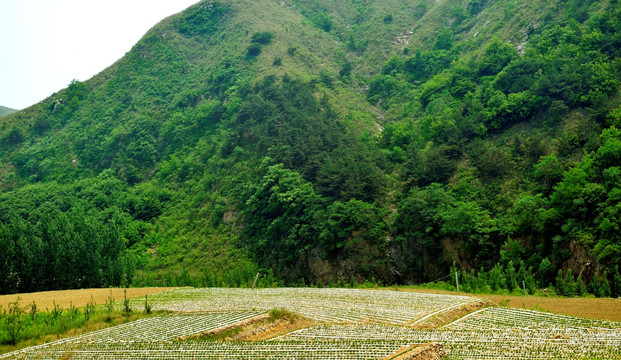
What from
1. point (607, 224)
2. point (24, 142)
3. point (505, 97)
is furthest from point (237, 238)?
point (24, 142)

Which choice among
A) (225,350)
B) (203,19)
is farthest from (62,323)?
(203,19)

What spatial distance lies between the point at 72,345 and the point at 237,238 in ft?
100

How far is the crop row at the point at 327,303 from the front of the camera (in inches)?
744

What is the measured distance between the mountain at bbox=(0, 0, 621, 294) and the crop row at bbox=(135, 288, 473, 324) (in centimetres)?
797

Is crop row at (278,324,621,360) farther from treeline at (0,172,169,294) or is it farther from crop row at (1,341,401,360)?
treeline at (0,172,169,294)

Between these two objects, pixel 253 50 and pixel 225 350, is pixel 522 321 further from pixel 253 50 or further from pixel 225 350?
pixel 253 50

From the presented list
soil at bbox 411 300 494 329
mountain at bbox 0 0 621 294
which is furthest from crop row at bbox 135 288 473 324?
mountain at bbox 0 0 621 294

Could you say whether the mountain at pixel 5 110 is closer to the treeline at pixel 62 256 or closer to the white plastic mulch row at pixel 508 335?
the treeline at pixel 62 256

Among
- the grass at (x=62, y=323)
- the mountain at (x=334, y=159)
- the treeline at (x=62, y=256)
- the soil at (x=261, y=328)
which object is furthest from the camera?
the treeline at (x=62, y=256)

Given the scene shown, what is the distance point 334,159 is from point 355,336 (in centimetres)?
3067

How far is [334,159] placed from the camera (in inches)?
1779

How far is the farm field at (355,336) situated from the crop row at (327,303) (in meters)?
0.04

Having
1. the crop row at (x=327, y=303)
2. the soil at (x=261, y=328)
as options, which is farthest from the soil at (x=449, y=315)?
the soil at (x=261, y=328)

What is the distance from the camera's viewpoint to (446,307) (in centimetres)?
1964
